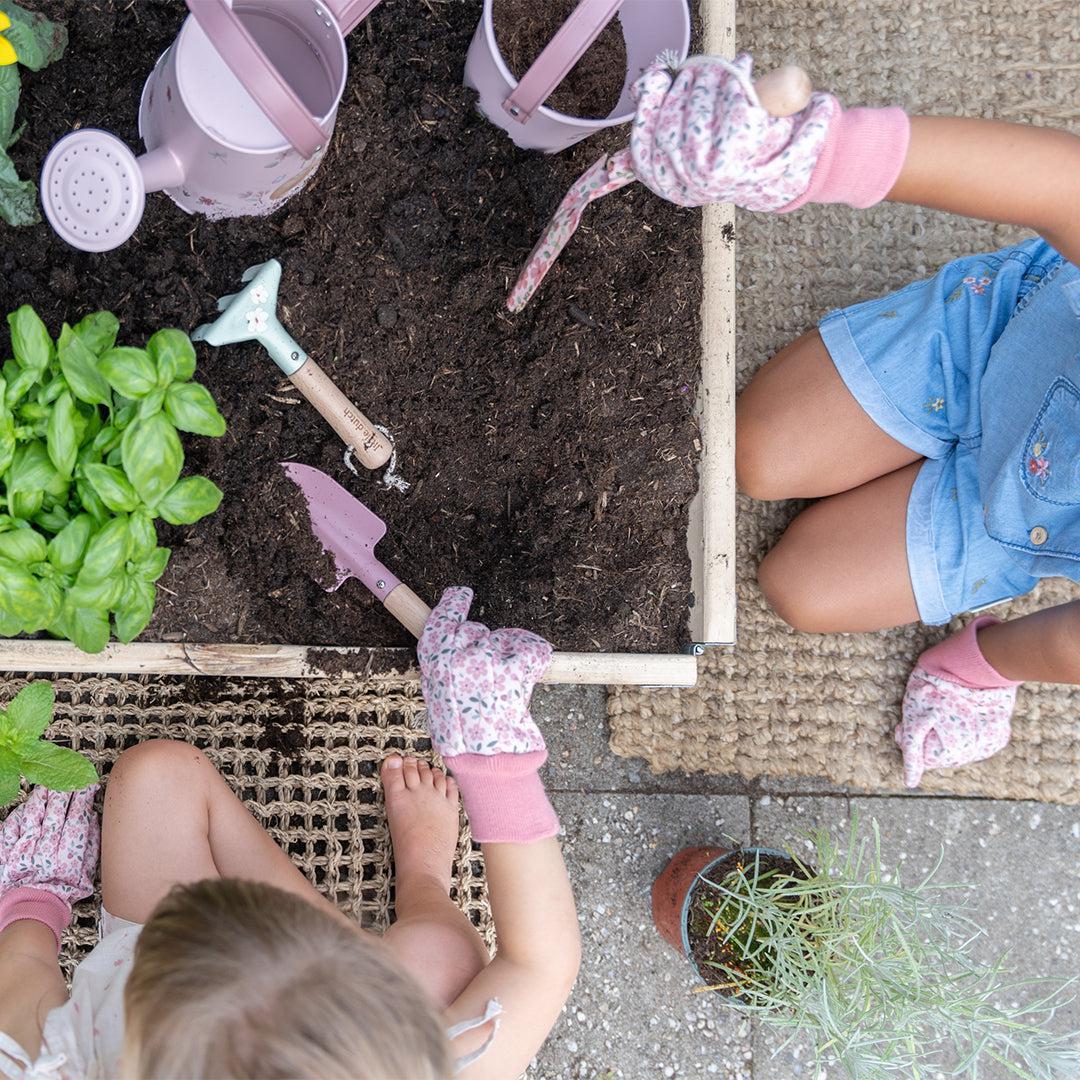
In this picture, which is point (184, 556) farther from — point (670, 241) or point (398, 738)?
point (670, 241)

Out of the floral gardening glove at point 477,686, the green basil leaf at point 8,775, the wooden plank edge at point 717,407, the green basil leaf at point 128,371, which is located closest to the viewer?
the green basil leaf at point 128,371

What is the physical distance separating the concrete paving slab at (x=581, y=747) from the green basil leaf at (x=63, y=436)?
0.76 meters

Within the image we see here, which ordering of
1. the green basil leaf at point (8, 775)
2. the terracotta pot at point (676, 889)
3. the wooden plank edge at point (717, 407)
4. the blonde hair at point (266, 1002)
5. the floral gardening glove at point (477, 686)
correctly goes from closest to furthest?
the blonde hair at point (266, 1002), the green basil leaf at point (8, 775), the floral gardening glove at point (477, 686), the wooden plank edge at point (717, 407), the terracotta pot at point (676, 889)

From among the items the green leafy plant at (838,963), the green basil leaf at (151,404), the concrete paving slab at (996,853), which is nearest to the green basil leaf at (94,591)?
the green basil leaf at (151,404)

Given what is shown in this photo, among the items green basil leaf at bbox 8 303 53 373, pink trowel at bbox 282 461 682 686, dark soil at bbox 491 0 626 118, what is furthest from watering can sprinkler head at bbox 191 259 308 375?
dark soil at bbox 491 0 626 118

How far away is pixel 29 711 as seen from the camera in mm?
879

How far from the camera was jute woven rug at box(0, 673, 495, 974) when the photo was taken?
111cm

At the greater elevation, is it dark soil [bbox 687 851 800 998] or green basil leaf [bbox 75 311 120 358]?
green basil leaf [bbox 75 311 120 358]

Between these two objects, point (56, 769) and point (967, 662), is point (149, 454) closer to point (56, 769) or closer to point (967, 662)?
point (56, 769)

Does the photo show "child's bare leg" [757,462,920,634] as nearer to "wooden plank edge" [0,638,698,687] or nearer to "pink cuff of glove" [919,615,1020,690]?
"pink cuff of glove" [919,615,1020,690]

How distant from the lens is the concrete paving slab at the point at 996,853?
142 cm

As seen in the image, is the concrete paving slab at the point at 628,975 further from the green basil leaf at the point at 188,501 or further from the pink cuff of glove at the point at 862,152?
the pink cuff of glove at the point at 862,152

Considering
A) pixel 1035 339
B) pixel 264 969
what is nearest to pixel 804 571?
pixel 1035 339

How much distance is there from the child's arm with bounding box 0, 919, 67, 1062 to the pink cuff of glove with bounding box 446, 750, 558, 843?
0.45 meters
